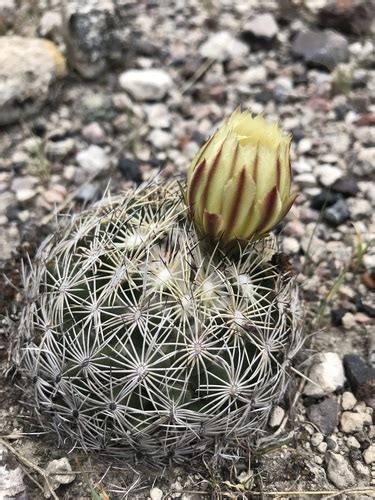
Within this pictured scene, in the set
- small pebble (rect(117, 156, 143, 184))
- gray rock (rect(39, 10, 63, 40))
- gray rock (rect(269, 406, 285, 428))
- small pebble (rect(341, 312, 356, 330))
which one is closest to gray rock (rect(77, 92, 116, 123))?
small pebble (rect(117, 156, 143, 184))

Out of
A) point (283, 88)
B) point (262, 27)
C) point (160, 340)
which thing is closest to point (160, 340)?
point (160, 340)

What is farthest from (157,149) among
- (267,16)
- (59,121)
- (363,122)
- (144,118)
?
(267,16)

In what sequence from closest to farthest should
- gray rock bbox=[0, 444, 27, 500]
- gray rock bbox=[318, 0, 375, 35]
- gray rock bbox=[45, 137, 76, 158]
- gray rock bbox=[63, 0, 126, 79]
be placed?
gray rock bbox=[0, 444, 27, 500]
gray rock bbox=[45, 137, 76, 158]
gray rock bbox=[63, 0, 126, 79]
gray rock bbox=[318, 0, 375, 35]

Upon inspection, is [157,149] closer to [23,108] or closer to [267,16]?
[23,108]

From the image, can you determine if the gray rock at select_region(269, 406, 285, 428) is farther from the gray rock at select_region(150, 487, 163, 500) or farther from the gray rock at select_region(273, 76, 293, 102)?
the gray rock at select_region(273, 76, 293, 102)

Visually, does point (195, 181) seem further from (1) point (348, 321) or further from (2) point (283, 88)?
(2) point (283, 88)

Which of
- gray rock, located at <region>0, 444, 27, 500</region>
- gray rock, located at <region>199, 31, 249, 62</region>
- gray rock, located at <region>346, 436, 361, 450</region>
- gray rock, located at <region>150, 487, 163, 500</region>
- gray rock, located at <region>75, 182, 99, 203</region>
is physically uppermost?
gray rock, located at <region>199, 31, 249, 62</region>

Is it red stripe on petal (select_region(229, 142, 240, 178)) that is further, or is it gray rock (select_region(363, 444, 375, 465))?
gray rock (select_region(363, 444, 375, 465))
